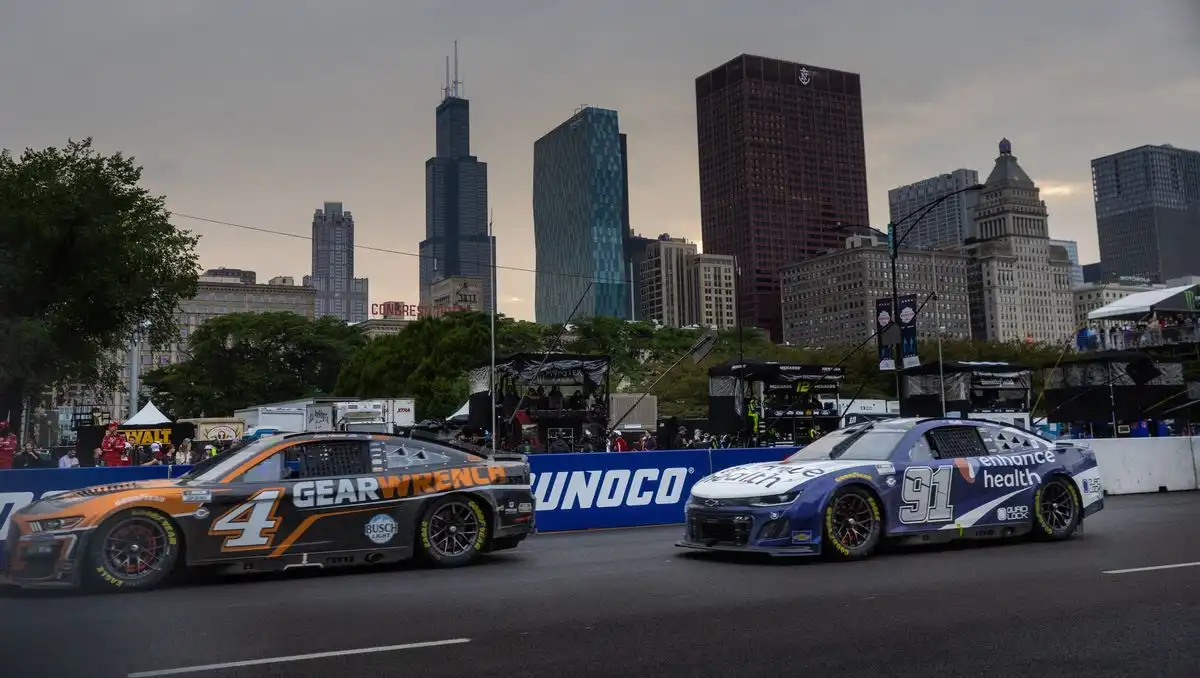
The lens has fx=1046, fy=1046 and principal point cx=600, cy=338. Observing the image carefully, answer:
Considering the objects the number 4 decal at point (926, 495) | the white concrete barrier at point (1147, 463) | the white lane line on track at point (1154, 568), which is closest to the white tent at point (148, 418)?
the white concrete barrier at point (1147, 463)

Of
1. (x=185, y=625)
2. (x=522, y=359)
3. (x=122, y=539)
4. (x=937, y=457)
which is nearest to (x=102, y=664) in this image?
(x=185, y=625)

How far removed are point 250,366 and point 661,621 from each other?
7960 cm

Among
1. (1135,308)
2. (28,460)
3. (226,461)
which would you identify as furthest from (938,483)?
(1135,308)

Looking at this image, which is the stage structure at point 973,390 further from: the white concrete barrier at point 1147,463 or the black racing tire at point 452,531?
the black racing tire at point 452,531

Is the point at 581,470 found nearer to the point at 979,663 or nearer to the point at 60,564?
the point at 60,564

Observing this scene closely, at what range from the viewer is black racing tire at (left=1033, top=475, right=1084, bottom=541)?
1175cm

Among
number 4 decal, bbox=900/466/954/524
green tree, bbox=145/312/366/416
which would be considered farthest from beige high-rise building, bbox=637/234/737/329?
number 4 decal, bbox=900/466/954/524

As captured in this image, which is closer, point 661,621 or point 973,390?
point 661,621

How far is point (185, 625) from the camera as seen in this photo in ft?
24.1

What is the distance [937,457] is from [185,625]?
7584 millimetres

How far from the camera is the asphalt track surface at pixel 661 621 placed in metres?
5.78

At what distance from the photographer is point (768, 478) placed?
34.2ft

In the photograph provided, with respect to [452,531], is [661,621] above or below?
below

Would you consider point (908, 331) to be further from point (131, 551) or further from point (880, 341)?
point (131, 551)
